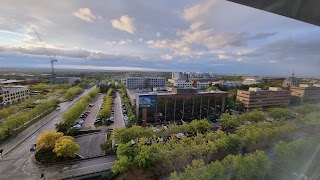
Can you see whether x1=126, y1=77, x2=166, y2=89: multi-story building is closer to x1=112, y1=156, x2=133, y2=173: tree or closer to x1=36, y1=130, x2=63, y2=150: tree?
x1=36, y1=130, x2=63, y2=150: tree

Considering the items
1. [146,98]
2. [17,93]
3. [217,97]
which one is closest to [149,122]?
[146,98]

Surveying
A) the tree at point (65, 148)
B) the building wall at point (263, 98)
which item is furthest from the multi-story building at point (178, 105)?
the tree at point (65, 148)

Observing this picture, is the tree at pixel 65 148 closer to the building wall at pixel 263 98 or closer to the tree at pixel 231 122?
the tree at pixel 231 122

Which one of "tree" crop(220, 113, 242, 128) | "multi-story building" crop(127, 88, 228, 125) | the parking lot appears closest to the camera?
the parking lot

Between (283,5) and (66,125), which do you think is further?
(66,125)

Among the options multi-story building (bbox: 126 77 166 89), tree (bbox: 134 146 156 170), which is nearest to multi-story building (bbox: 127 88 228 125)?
tree (bbox: 134 146 156 170)

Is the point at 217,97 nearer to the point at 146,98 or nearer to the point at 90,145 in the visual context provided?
the point at 146,98

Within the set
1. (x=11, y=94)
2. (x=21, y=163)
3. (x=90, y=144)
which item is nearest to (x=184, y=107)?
(x=90, y=144)
